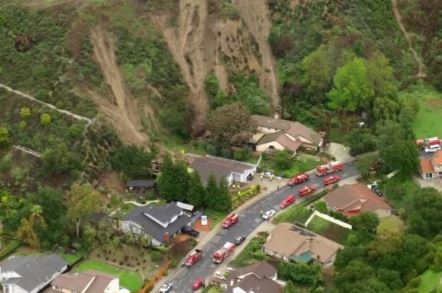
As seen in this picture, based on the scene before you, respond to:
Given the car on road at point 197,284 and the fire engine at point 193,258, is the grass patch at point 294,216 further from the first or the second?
the car on road at point 197,284

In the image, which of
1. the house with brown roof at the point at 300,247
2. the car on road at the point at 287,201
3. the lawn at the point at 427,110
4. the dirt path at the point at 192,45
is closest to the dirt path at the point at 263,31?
the dirt path at the point at 192,45

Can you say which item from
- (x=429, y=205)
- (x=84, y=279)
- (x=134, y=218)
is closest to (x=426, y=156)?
(x=429, y=205)

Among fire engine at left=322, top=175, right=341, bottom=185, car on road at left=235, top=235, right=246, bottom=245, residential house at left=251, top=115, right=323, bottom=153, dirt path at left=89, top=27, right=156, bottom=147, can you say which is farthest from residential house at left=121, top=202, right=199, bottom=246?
residential house at left=251, top=115, right=323, bottom=153

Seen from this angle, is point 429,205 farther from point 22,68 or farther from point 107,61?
point 22,68

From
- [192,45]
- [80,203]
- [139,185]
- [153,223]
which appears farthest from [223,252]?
[192,45]

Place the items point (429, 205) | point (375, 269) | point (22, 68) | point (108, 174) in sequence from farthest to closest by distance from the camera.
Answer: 1. point (22, 68)
2. point (108, 174)
3. point (429, 205)
4. point (375, 269)

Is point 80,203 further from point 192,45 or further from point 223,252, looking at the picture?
point 192,45
